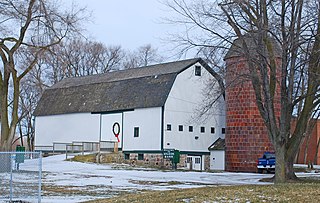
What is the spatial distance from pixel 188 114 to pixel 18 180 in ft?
107

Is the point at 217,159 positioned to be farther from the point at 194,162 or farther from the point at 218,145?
the point at 194,162

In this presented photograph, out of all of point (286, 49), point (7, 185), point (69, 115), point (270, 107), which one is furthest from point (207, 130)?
point (7, 185)

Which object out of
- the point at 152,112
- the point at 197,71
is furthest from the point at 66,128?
the point at 197,71

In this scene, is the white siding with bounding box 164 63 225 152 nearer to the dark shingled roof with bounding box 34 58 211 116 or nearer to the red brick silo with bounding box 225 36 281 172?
the dark shingled roof with bounding box 34 58 211 116

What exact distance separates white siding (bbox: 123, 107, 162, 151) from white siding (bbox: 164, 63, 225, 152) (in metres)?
0.84

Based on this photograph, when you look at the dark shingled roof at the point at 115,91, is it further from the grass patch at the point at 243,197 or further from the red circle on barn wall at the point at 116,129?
the grass patch at the point at 243,197

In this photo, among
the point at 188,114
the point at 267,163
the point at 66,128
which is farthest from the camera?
the point at 66,128

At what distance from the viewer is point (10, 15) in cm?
3250

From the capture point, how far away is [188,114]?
5131 cm

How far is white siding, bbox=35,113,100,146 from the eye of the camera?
55.8 m

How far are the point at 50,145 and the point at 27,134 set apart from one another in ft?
79.8

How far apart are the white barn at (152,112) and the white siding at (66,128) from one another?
0.10 m

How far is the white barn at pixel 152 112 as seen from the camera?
49.5 metres

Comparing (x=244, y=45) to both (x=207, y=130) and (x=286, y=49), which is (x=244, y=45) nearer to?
(x=286, y=49)
